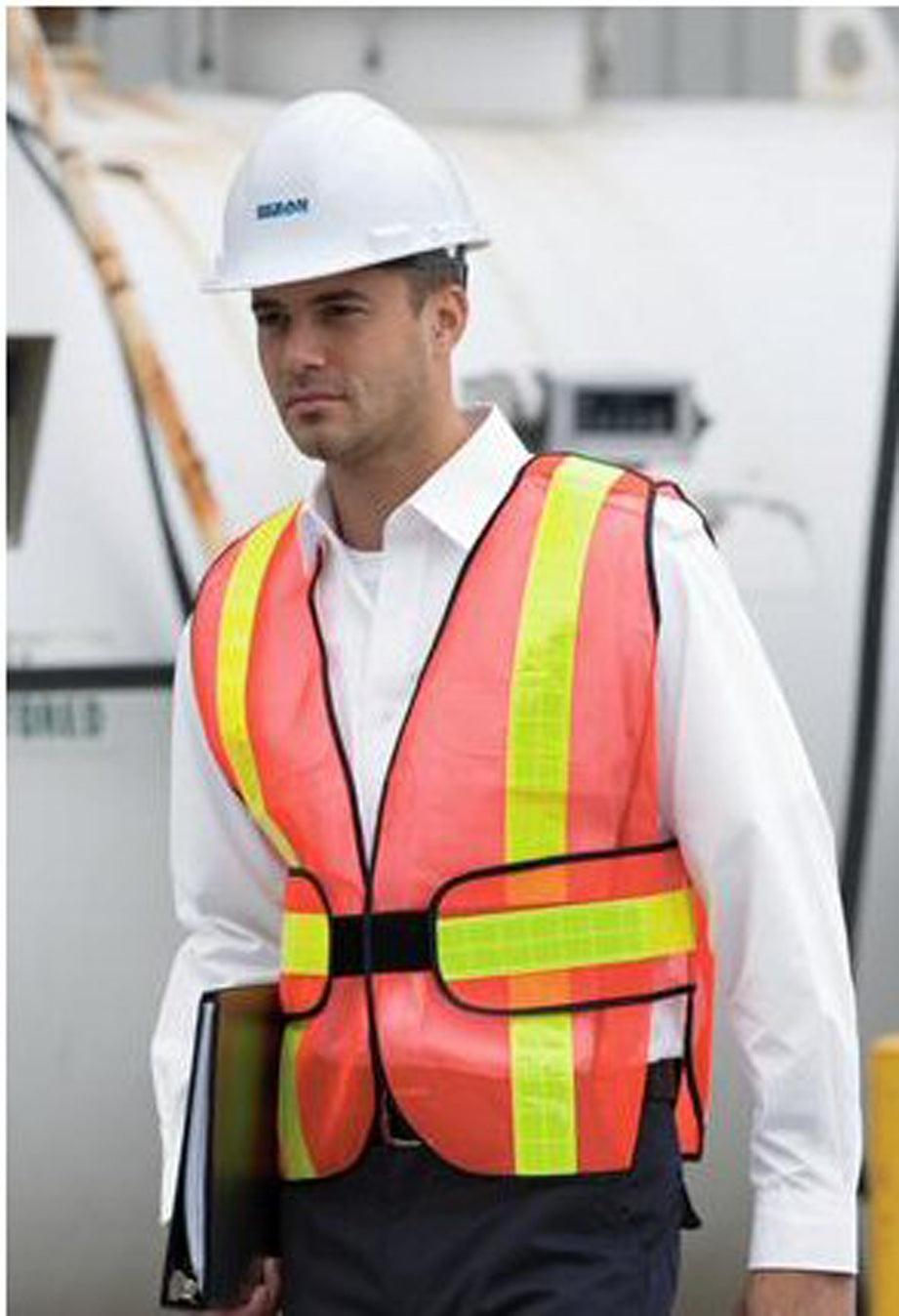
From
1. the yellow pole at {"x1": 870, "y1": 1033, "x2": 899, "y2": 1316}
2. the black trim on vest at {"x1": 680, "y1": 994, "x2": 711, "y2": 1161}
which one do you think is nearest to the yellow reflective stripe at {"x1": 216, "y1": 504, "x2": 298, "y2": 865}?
the black trim on vest at {"x1": 680, "y1": 994, "x2": 711, "y2": 1161}

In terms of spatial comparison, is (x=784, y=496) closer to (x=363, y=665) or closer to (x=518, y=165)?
(x=518, y=165)

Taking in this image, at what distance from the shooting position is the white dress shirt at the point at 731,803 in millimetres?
2459

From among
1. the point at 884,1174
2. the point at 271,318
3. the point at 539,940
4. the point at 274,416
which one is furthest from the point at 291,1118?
the point at 274,416

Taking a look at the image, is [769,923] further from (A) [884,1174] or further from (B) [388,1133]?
(A) [884,1174]

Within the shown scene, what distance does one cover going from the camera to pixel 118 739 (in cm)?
405

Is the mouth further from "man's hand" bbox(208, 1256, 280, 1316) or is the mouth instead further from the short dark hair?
"man's hand" bbox(208, 1256, 280, 1316)

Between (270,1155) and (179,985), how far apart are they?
0.18 m

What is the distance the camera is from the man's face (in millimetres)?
2525

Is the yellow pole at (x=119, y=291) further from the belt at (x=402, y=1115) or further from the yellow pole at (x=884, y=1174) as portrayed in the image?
the belt at (x=402, y=1115)

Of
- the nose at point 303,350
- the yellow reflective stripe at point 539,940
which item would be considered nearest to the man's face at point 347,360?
the nose at point 303,350

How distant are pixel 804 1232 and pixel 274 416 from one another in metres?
1.88

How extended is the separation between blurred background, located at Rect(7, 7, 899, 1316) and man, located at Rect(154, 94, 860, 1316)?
1.42 metres

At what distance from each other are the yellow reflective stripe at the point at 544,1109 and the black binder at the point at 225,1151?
0.24 metres

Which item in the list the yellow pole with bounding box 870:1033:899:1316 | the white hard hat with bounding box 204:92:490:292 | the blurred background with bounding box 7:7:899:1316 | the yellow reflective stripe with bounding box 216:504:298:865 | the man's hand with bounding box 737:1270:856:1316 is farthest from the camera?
the blurred background with bounding box 7:7:899:1316
